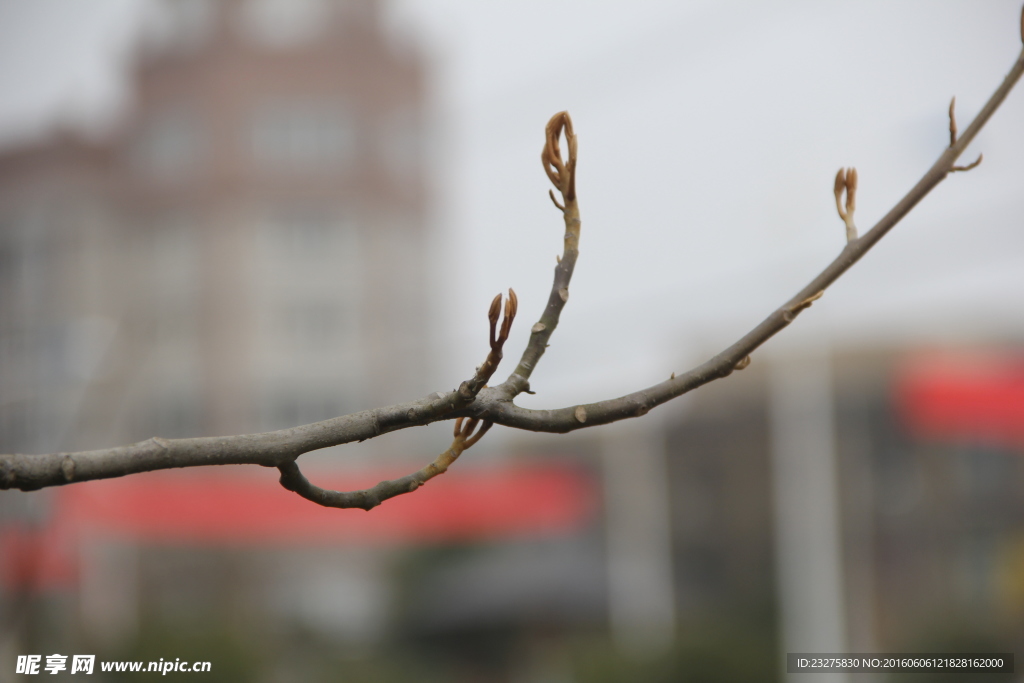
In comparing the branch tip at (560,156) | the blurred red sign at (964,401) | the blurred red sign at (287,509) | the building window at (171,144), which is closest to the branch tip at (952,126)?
the branch tip at (560,156)

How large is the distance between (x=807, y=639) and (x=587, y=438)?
44.0 ft

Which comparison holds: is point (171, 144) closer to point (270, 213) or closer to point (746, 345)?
point (270, 213)

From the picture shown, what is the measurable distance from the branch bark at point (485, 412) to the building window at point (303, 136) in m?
22.5

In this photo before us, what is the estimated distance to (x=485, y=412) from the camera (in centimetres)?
84

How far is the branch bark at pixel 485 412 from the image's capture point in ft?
2.37

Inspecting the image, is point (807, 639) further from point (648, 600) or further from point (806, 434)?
point (648, 600)

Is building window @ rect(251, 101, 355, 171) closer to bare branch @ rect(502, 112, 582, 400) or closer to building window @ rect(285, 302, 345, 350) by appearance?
building window @ rect(285, 302, 345, 350)

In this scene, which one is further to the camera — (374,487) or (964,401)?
(964,401)

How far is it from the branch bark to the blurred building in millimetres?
19798

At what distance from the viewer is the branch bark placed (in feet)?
2.37

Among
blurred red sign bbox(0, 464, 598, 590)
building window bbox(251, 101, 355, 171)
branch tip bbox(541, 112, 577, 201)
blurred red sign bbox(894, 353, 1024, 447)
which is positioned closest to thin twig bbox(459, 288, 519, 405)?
branch tip bbox(541, 112, 577, 201)

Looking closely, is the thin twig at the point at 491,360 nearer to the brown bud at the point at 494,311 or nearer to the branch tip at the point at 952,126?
the brown bud at the point at 494,311

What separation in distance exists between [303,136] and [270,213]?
2.17 m

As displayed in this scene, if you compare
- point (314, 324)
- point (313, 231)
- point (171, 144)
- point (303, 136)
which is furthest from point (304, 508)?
point (171, 144)
